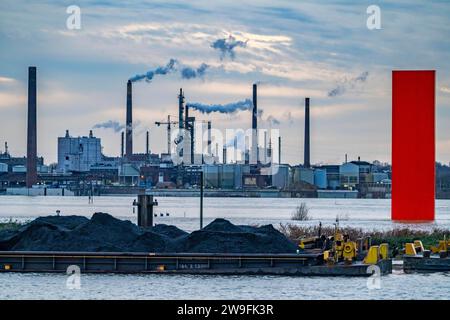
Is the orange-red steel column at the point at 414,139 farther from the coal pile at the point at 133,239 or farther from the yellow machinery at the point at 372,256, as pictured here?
the yellow machinery at the point at 372,256

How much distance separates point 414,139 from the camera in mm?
80875

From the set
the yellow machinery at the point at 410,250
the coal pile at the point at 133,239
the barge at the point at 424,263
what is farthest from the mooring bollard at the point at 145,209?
the barge at the point at 424,263

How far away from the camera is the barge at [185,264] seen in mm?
48875

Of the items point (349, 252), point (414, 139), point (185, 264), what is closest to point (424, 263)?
point (349, 252)

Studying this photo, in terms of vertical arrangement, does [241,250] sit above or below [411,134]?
below

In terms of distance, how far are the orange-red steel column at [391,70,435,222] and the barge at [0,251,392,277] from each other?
97.2ft

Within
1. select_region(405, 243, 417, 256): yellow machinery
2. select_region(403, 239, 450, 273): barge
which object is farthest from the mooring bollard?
select_region(403, 239, 450, 273): barge

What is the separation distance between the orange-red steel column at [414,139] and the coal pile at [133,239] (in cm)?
2629

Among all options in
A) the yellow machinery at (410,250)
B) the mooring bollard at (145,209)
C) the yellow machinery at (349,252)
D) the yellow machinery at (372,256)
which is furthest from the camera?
the mooring bollard at (145,209)

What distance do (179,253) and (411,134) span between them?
3383 centimetres
